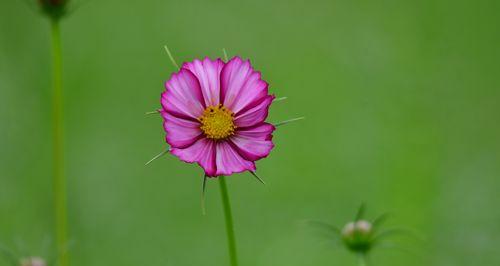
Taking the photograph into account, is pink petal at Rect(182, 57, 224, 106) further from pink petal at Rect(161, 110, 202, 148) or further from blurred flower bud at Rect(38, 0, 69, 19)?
blurred flower bud at Rect(38, 0, 69, 19)

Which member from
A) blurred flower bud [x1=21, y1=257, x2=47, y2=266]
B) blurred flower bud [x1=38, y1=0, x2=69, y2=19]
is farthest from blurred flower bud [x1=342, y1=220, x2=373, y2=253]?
blurred flower bud [x1=38, y1=0, x2=69, y2=19]

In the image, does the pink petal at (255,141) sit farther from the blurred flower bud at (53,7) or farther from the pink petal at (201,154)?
the blurred flower bud at (53,7)

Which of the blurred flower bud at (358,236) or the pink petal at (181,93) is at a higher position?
the pink petal at (181,93)

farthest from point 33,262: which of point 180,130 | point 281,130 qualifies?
point 281,130

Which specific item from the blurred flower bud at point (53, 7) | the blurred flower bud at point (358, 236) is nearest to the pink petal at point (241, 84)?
the blurred flower bud at point (358, 236)

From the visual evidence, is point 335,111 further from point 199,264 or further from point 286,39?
point 199,264

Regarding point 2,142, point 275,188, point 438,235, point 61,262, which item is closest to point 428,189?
point 438,235

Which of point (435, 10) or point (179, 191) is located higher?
point (435, 10)
